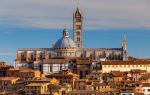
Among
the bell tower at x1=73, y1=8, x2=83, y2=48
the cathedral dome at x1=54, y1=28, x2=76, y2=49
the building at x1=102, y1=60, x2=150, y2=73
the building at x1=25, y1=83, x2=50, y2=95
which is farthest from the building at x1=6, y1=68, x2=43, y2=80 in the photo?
the bell tower at x1=73, y1=8, x2=83, y2=48

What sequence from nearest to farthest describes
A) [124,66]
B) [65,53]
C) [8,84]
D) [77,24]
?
[8,84], [124,66], [65,53], [77,24]

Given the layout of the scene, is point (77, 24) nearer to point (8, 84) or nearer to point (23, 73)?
point (23, 73)

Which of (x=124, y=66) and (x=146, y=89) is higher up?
(x=124, y=66)

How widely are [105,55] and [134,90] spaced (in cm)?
2485

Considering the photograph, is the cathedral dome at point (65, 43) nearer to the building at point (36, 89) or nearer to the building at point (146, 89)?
the building at point (146, 89)

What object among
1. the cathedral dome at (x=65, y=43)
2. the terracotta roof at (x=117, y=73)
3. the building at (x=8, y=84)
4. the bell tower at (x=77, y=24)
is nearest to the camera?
the building at (x=8, y=84)

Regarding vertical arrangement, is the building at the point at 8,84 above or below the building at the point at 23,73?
below

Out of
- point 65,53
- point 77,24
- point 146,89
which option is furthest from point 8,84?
point 77,24

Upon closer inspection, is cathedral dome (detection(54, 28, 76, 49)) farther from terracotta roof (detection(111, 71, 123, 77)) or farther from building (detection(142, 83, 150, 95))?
building (detection(142, 83, 150, 95))

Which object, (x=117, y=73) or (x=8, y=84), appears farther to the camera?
(x=117, y=73)

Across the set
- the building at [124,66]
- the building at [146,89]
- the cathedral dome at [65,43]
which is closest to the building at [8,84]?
the building at [146,89]

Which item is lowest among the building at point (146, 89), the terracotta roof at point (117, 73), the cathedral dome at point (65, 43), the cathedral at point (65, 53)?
the building at point (146, 89)

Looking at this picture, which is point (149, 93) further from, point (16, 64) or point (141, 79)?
point (16, 64)

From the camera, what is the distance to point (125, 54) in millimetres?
91812
